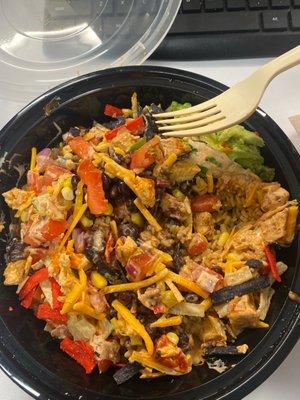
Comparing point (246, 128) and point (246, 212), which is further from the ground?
point (246, 128)

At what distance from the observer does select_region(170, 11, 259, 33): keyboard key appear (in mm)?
1618

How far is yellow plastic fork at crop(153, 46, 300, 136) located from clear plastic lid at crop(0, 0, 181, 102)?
45cm

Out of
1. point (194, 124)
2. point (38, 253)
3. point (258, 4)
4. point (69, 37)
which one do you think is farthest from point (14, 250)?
point (258, 4)

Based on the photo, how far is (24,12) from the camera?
5.54ft

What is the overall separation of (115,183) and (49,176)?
0.19 metres

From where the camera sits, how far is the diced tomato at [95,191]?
117 cm

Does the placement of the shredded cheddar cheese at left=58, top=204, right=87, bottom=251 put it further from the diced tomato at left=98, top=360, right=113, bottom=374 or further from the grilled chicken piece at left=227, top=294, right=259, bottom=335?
the grilled chicken piece at left=227, top=294, right=259, bottom=335

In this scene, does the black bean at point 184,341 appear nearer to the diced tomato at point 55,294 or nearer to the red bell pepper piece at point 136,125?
the diced tomato at point 55,294

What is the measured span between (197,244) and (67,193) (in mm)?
299

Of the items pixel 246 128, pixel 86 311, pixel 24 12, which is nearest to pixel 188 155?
pixel 246 128

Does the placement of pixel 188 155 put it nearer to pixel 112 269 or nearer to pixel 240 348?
pixel 112 269

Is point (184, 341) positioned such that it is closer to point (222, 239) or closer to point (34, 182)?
point (222, 239)

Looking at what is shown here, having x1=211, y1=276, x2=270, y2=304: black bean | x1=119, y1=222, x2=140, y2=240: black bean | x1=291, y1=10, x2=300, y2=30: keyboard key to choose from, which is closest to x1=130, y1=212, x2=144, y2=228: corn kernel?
x1=119, y1=222, x2=140, y2=240: black bean

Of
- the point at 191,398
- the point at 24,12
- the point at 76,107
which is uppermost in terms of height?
the point at 24,12
